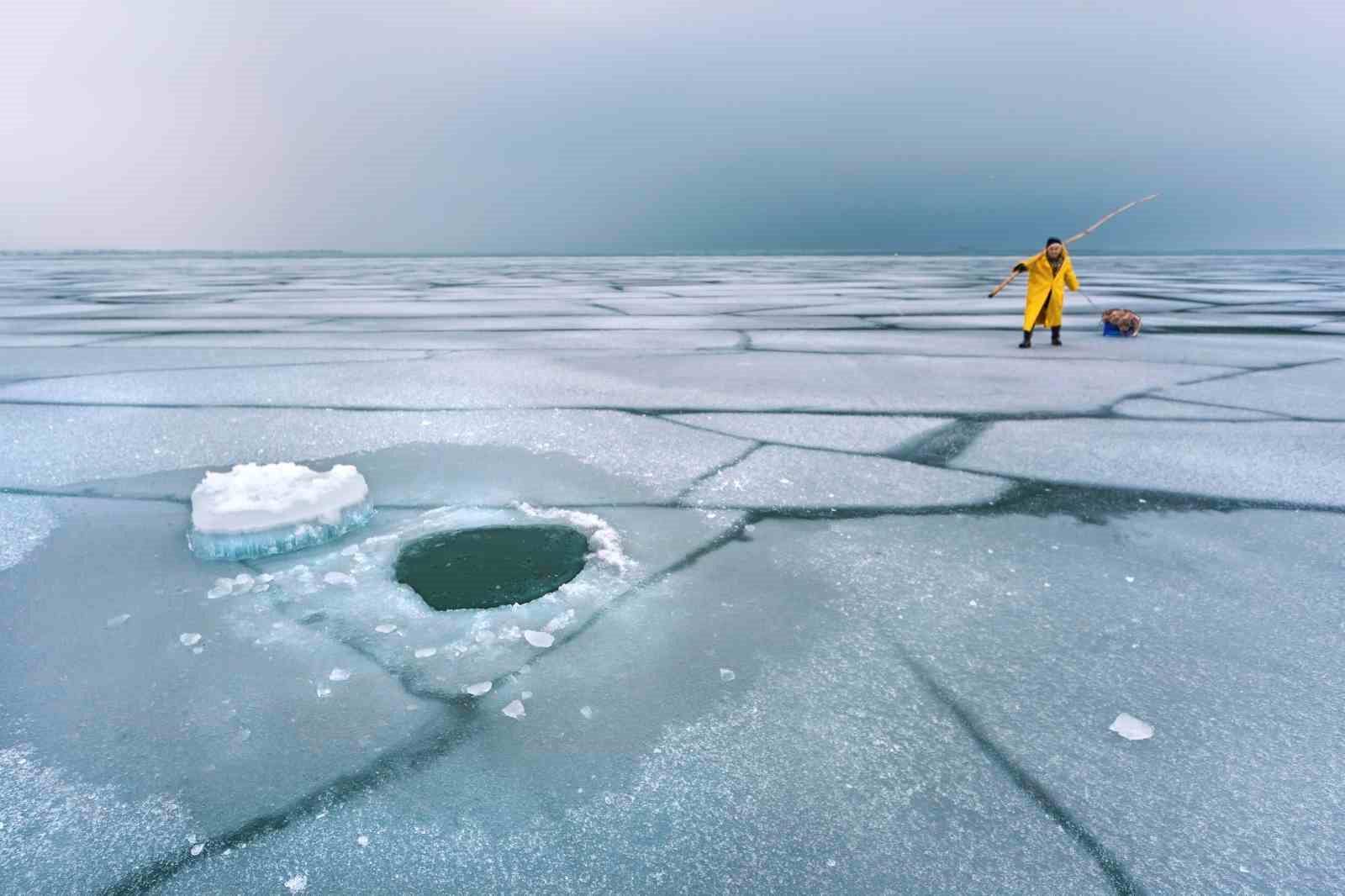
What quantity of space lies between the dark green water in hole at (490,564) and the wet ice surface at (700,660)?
5 centimetres

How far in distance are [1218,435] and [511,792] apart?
107 inches

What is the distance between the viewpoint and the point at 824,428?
2748 millimetres

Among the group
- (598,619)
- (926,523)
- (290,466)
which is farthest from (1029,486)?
(290,466)

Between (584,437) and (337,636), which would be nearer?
(337,636)

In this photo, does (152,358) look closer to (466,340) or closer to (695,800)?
(466,340)

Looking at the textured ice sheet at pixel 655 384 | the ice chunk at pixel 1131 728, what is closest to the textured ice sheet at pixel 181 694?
the ice chunk at pixel 1131 728

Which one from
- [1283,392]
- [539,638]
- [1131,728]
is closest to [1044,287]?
[1283,392]

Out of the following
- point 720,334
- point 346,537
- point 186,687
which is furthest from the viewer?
point 720,334

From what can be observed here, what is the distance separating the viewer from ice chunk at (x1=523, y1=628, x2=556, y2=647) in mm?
1318

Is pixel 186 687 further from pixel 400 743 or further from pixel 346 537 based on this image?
pixel 346 537

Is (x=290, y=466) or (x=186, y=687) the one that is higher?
(x=290, y=466)

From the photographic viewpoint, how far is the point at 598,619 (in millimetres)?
1411

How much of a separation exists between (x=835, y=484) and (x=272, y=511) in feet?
4.63

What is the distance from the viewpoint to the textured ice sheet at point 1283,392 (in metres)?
3.08
